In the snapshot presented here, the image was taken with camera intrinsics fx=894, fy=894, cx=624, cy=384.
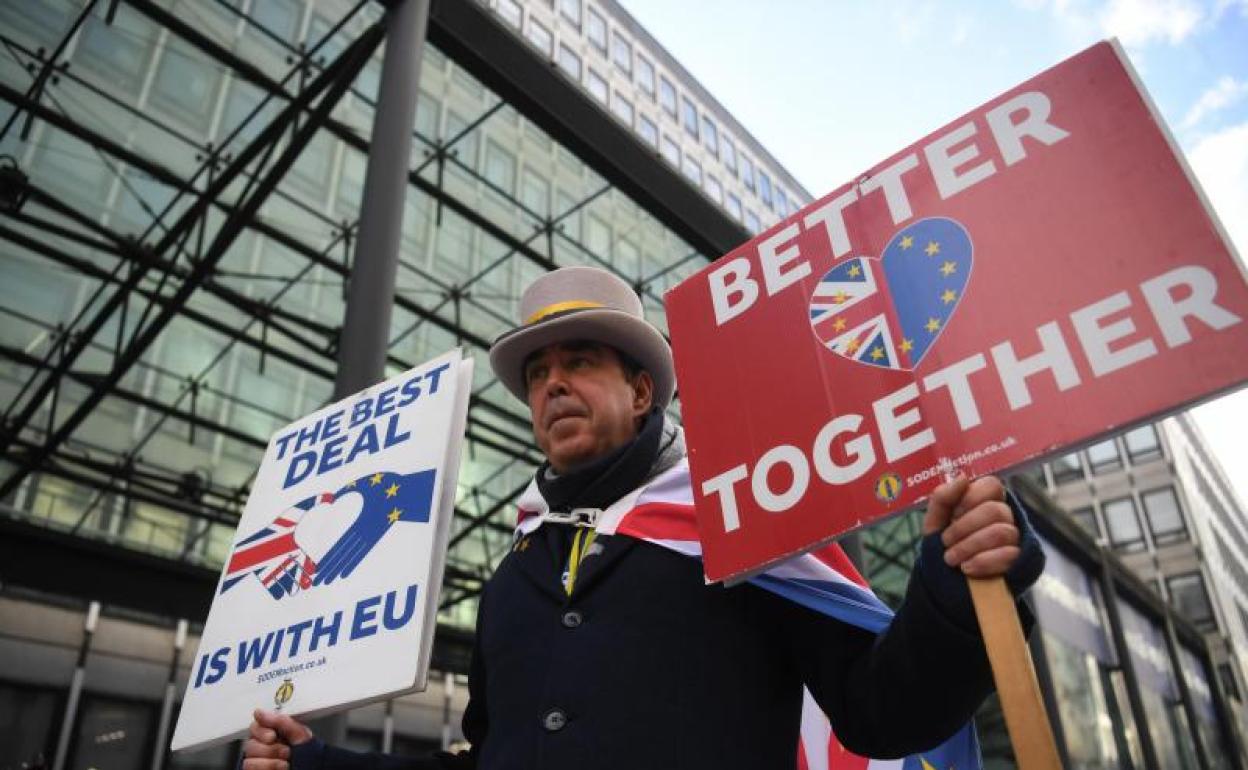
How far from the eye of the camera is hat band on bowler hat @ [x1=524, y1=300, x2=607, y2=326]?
233cm

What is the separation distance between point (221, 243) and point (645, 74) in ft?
48.1

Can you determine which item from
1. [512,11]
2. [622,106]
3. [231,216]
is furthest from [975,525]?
[622,106]

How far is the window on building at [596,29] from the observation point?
1851 cm

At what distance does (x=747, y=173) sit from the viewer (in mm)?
23812

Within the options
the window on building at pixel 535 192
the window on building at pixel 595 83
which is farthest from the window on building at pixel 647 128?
the window on building at pixel 535 192

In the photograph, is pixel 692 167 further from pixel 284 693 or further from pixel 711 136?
pixel 284 693

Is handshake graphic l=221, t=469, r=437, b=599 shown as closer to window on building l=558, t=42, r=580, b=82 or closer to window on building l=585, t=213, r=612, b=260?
window on building l=585, t=213, r=612, b=260

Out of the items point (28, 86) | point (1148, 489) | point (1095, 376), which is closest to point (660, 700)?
point (1095, 376)

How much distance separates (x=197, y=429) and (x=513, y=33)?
8812 mm

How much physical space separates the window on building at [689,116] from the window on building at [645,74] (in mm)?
1192

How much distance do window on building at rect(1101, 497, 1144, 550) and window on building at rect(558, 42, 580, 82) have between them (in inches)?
1211

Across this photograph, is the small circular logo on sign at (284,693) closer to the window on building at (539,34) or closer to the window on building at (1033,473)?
the window on building at (1033,473)

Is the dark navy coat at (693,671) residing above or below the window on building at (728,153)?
below

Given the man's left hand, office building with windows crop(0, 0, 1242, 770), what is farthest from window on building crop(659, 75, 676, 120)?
the man's left hand
